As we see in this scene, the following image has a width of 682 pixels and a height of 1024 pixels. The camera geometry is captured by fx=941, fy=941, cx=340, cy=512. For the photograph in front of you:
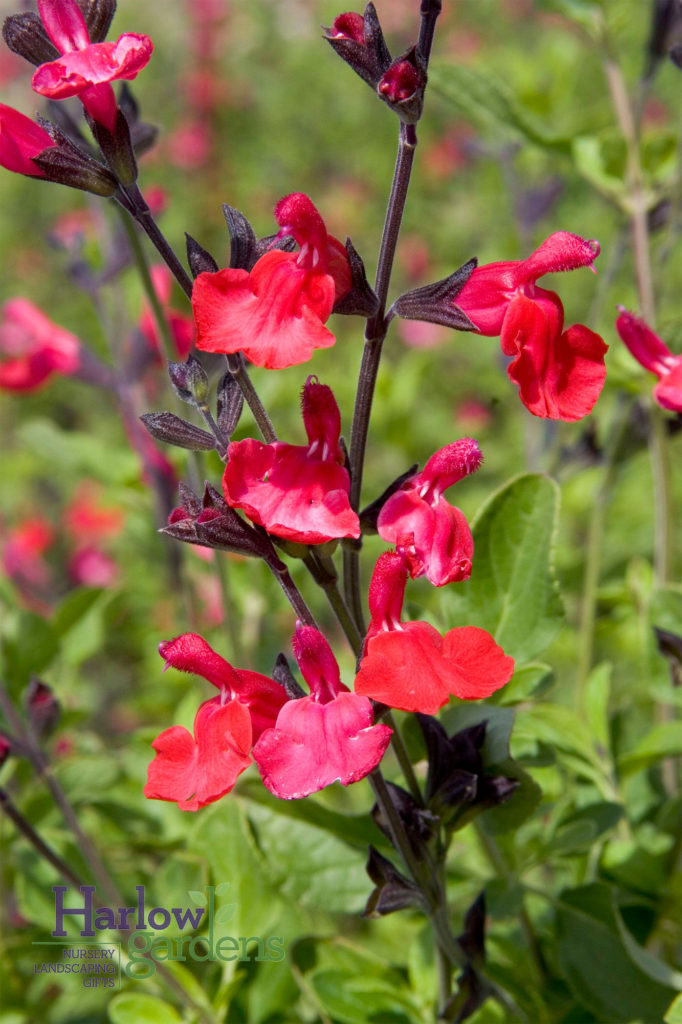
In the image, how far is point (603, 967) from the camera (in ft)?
3.11

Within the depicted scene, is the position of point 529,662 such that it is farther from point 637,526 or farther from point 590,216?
point 590,216

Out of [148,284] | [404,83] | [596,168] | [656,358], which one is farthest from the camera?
[596,168]

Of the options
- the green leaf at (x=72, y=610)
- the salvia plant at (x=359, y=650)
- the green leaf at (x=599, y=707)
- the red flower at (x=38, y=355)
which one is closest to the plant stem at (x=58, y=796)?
the salvia plant at (x=359, y=650)

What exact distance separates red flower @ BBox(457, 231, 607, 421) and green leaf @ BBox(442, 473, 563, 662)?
0.24m

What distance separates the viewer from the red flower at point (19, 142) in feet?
2.12

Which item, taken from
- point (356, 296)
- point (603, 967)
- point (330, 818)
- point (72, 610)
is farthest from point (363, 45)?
point (72, 610)

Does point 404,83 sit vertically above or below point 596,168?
above

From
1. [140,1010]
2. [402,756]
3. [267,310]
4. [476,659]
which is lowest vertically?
[140,1010]

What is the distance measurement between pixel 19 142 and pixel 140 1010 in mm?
813

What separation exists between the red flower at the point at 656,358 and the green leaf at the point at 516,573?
5.4 inches

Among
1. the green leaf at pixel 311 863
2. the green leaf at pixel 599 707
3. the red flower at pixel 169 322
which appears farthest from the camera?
the red flower at pixel 169 322

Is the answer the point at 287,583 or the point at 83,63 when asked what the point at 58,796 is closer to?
the point at 287,583

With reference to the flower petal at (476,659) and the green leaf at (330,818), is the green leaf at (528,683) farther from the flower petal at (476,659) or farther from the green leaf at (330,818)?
the flower petal at (476,659)

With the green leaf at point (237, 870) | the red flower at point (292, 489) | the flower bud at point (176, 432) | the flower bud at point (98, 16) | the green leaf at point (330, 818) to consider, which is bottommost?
the green leaf at point (237, 870)
